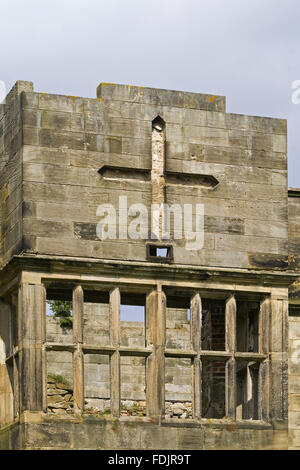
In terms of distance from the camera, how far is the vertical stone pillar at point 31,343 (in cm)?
2066

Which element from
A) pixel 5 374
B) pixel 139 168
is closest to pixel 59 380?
pixel 5 374

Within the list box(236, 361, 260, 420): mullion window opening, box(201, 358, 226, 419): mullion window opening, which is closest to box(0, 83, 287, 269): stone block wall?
box(236, 361, 260, 420): mullion window opening

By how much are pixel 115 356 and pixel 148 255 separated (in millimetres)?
1507

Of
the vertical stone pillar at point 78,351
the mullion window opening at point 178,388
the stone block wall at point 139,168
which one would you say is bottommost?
the mullion window opening at point 178,388

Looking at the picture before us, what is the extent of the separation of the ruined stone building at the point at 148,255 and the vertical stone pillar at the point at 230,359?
0.8 inches

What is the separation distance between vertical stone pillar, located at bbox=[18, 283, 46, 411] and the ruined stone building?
0.02 metres

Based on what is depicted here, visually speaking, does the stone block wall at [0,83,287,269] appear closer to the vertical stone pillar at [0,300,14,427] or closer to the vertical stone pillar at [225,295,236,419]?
the vertical stone pillar at [225,295,236,419]

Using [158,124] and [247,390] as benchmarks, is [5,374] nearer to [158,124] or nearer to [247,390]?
[247,390]

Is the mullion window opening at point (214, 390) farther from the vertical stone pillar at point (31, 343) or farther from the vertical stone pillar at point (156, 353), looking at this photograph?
the vertical stone pillar at point (31, 343)

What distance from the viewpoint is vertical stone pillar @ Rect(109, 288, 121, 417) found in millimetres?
21000

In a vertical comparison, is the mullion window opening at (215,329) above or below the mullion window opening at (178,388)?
above

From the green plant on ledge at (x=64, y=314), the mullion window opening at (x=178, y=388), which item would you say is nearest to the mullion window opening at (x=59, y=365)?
the green plant on ledge at (x=64, y=314)

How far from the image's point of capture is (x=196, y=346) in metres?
21.5
